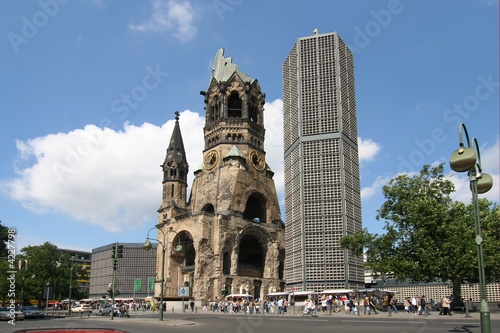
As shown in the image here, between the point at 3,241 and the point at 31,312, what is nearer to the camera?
the point at 31,312

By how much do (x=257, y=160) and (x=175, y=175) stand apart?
1355cm

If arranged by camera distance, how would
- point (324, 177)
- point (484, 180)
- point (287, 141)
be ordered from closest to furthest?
1. point (484, 180)
2. point (324, 177)
3. point (287, 141)

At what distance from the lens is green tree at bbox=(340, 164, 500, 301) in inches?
1272

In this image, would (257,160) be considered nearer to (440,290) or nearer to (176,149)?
(176,149)

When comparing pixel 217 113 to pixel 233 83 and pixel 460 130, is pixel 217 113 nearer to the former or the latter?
pixel 233 83

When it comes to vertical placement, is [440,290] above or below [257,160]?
below

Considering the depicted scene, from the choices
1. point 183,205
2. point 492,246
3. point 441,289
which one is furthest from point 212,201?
point 492,246

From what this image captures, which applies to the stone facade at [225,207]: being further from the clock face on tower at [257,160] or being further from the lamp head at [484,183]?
the lamp head at [484,183]

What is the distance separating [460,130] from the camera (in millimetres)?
12414

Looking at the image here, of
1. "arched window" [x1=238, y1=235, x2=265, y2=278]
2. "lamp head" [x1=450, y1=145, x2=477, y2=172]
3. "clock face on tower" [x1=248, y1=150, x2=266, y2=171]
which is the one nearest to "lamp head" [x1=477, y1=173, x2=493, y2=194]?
"lamp head" [x1=450, y1=145, x2=477, y2=172]

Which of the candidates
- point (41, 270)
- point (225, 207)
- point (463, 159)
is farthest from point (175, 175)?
point (463, 159)

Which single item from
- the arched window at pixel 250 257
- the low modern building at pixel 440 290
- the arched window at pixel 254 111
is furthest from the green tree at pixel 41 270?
the low modern building at pixel 440 290

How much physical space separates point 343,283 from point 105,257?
288 ft

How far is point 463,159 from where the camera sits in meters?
10.3
